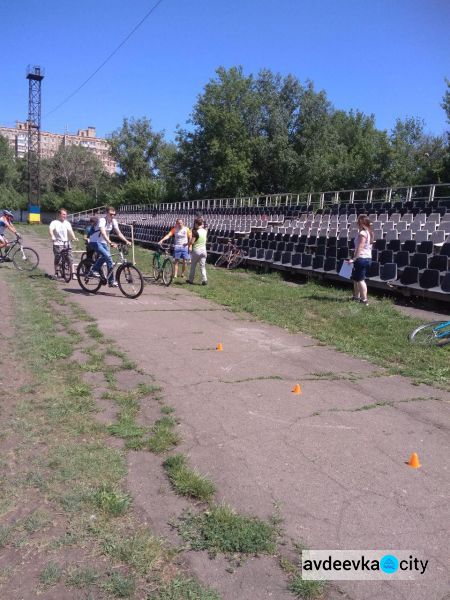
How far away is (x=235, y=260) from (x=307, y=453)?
49.9ft

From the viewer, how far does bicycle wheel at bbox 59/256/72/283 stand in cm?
1427

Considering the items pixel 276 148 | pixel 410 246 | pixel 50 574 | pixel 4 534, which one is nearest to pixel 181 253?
pixel 410 246

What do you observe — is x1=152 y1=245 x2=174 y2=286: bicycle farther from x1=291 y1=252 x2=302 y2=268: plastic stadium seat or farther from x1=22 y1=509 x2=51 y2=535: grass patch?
x1=22 y1=509 x2=51 y2=535: grass patch

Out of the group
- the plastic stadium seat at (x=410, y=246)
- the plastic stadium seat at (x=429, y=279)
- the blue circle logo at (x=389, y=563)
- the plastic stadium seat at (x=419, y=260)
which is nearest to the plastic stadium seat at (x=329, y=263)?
the plastic stadium seat at (x=410, y=246)

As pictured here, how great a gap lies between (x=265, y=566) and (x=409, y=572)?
77cm

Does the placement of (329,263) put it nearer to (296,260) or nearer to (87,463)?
(296,260)

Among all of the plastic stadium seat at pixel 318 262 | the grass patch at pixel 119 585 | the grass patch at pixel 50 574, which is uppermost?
the plastic stadium seat at pixel 318 262

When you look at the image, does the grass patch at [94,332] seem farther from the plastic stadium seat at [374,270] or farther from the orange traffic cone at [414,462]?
the plastic stadium seat at [374,270]

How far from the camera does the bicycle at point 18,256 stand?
16406mm

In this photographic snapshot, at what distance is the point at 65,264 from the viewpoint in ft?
47.3

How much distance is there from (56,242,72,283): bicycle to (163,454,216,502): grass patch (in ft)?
36.7

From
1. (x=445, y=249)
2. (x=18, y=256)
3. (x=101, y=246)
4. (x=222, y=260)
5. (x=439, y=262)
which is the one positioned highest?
(x=445, y=249)

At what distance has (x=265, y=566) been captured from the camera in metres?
2.77

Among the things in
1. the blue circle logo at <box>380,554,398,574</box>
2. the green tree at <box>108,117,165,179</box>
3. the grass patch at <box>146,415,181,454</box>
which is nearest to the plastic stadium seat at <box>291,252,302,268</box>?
the grass patch at <box>146,415,181,454</box>
